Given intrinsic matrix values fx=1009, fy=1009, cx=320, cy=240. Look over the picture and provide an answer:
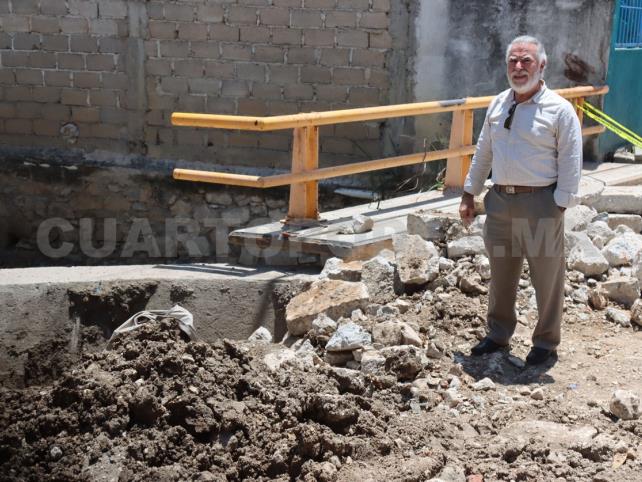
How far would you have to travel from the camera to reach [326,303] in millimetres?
6453

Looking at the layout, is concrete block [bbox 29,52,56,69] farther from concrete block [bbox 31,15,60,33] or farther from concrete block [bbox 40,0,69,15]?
concrete block [bbox 40,0,69,15]

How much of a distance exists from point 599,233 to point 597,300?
1010mm

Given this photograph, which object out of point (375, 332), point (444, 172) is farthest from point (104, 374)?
point (444, 172)

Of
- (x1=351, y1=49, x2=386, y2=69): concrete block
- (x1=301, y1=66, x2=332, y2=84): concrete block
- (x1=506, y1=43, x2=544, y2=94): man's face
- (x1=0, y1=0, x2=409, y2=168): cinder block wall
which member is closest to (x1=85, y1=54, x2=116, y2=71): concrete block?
(x1=0, y1=0, x2=409, y2=168): cinder block wall

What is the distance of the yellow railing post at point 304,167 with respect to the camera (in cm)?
764

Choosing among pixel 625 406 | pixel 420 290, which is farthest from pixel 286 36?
pixel 625 406

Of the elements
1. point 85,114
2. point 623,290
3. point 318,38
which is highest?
point 318,38

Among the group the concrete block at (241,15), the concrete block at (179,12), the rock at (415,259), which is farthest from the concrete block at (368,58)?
the rock at (415,259)

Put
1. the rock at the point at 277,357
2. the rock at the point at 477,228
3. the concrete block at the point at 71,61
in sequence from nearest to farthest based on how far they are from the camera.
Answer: the rock at the point at 277,357, the rock at the point at 477,228, the concrete block at the point at 71,61

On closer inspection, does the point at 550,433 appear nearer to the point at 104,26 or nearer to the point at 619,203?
the point at 619,203

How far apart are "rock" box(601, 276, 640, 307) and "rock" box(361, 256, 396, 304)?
1.44 metres

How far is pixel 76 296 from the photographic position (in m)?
6.89

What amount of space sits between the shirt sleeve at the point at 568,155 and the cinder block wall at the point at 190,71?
5038 millimetres

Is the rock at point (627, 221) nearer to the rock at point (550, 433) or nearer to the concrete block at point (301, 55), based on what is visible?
the rock at point (550, 433)
